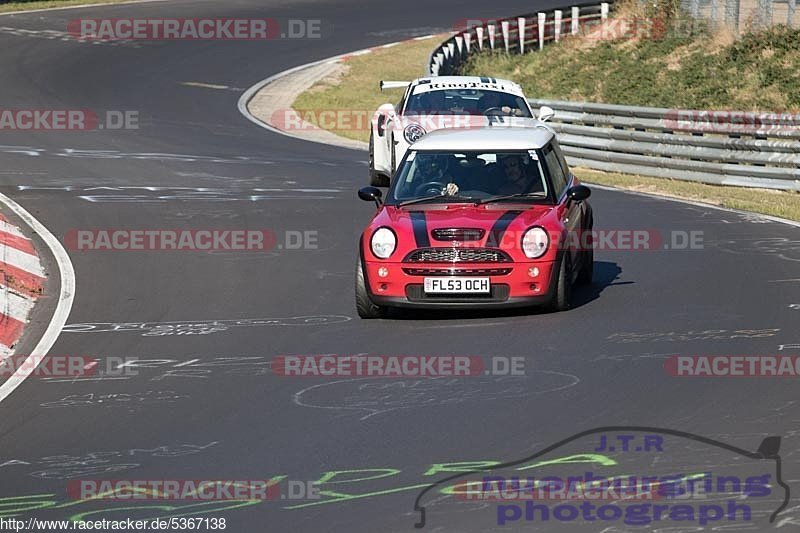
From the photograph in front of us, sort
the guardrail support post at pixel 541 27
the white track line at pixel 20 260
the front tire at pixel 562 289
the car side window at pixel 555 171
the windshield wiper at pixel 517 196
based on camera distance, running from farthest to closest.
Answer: the guardrail support post at pixel 541 27 < the white track line at pixel 20 260 < the car side window at pixel 555 171 < the windshield wiper at pixel 517 196 < the front tire at pixel 562 289

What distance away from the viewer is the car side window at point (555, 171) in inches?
508

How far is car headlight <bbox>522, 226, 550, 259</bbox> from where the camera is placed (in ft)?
38.8

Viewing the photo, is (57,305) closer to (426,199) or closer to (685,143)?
(426,199)

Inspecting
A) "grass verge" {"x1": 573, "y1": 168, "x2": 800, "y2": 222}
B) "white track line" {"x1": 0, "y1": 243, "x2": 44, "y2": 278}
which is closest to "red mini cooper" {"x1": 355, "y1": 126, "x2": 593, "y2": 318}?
"white track line" {"x1": 0, "y1": 243, "x2": 44, "y2": 278}

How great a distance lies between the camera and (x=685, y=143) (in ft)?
74.2

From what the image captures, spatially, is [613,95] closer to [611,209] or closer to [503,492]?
[611,209]

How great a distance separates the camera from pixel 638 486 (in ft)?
23.6

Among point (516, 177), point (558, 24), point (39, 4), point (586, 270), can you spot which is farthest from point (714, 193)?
point (39, 4)

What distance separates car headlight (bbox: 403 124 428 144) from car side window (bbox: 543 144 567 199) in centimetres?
540

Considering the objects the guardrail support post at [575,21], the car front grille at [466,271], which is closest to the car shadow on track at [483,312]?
the car front grille at [466,271]

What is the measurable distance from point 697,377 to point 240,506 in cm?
385

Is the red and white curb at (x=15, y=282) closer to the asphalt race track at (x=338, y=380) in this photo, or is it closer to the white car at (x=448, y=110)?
the asphalt race track at (x=338, y=380)

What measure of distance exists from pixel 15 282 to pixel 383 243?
4.04m

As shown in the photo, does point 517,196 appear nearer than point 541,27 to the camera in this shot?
Yes
